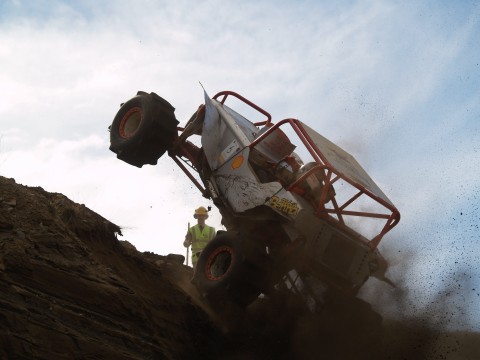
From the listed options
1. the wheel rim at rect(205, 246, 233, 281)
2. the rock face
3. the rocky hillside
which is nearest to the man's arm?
the rocky hillside

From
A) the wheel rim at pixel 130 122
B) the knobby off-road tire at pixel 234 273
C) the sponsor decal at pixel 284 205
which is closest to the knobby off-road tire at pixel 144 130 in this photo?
the wheel rim at pixel 130 122

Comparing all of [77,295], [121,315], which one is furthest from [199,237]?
[77,295]

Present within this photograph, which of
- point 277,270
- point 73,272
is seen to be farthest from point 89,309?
point 277,270

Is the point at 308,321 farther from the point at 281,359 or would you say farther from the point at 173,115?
the point at 173,115

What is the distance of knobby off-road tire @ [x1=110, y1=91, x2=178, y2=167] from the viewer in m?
6.83

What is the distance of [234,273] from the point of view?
5.49m

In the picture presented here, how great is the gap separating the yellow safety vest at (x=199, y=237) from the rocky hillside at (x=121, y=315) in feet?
3.77

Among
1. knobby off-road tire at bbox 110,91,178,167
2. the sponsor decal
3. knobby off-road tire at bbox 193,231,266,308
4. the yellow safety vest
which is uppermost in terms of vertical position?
knobby off-road tire at bbox 110,91,178,167

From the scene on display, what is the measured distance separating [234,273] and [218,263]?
1.54ft

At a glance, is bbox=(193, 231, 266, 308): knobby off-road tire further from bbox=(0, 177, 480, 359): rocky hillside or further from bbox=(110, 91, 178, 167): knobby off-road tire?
bbox=(110, 91, 178, 167): knobby off-road tire

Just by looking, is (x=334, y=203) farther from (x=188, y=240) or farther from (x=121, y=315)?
(x=188, y=240)

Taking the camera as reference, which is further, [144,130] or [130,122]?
[130,122]

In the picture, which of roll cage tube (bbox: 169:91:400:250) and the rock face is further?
roll cage tube (bbox: 169:91:400:250)

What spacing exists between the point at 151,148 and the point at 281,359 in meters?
3.15
